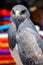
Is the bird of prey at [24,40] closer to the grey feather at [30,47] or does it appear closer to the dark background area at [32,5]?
the grey feather at [30,47]

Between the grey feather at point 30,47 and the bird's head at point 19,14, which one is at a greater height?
the bird's head at point 19,14

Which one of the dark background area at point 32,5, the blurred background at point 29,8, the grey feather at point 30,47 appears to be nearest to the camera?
the grey feather at point 30,47

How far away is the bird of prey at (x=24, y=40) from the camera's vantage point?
2.25 feet

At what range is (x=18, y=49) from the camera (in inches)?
28.4

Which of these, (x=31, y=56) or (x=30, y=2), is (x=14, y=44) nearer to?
(x=31, y=56)

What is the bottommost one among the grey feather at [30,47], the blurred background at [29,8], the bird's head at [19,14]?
Answer: the blurred background at [29,8]

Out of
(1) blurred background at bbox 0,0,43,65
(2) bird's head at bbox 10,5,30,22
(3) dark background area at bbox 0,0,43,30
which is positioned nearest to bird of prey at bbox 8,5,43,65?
(2) bird's head at bbox 10,5,30,22

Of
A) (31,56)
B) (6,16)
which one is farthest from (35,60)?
(6,16)

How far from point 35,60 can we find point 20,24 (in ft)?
0.35

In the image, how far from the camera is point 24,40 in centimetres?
70

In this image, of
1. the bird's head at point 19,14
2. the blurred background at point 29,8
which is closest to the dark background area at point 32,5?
the blurred background at point 29,8

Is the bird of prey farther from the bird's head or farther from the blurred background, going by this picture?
the blurred background

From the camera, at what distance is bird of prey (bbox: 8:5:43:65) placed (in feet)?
2.25

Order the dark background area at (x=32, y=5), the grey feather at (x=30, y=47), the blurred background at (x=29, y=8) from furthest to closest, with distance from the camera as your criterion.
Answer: the dark background area at (x=32, y=5)
the blurred background at (x=29, y=8)
the grey feather at (x=30, y=47)
